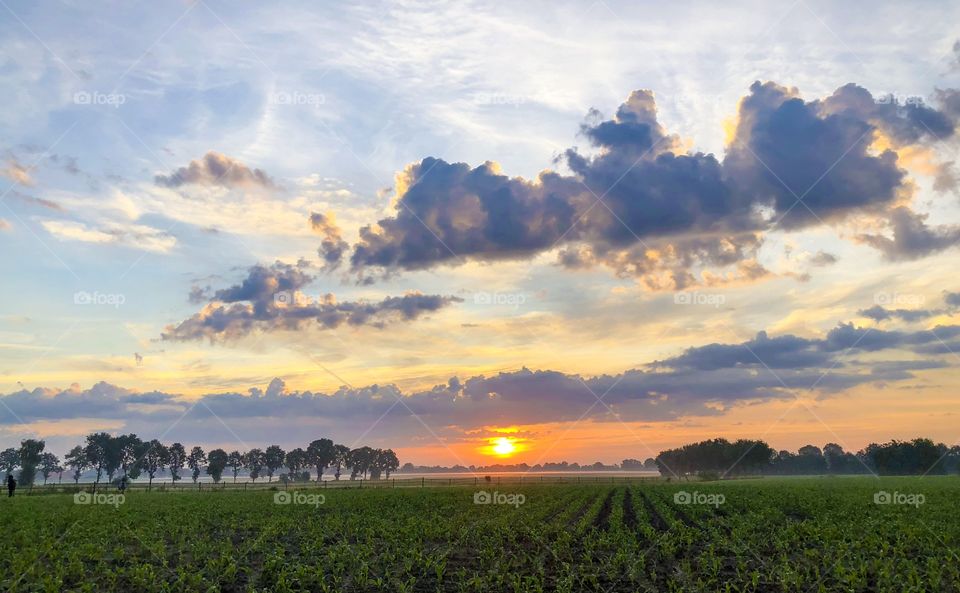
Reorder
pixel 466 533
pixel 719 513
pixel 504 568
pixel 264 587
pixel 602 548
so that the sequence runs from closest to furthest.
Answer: pixel 264 587, pixel 504 568, pixel 602 548, pixel 466 533, pixel 719 513

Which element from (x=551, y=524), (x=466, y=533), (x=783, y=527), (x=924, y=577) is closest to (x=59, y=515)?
(x=466, y=533)

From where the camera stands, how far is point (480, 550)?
29781 mm

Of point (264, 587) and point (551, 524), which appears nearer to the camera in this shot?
point (264, 587)

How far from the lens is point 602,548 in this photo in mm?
30859

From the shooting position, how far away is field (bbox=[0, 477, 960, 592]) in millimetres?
23078

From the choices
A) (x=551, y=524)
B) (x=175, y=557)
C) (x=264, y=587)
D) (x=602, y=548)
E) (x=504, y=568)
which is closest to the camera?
(x=264, y=587)

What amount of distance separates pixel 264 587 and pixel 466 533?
14378 mm

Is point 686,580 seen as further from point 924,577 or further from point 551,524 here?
point 551,524

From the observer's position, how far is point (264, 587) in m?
22.6

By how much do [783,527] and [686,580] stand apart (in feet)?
54.6

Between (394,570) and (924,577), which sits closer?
(924,577)

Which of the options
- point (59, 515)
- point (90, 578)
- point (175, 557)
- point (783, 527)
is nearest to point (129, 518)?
point (59, 515)

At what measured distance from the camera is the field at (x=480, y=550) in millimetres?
23078

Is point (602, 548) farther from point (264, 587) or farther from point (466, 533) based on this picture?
point (264, 587)
